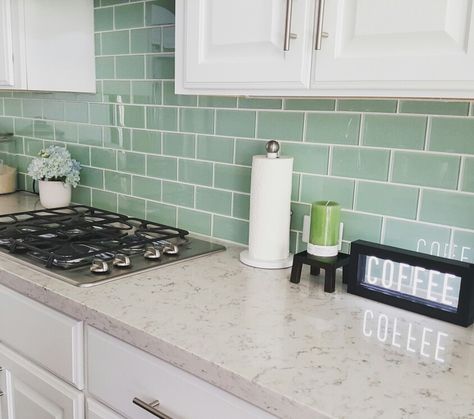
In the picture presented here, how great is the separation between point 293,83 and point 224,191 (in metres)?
0.63

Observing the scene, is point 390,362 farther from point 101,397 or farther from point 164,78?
point 164,78

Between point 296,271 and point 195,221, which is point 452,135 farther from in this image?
point 195,221

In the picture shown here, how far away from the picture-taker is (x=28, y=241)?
1534 millimetres

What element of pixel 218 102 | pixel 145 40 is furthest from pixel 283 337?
pixel 145 40

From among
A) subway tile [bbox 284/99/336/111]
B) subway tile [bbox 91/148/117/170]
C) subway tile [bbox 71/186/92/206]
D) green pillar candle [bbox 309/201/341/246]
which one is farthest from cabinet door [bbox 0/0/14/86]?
green pillar candle [bbox 309/201/341/246]

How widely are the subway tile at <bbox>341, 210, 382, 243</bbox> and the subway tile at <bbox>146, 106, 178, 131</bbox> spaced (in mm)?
704

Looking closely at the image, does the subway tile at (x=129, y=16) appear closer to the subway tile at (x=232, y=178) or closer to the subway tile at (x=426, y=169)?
the subway tile at (x=232, y=178)

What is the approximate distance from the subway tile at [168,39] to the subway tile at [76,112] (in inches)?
19.8

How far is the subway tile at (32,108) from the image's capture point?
2342 millimetres

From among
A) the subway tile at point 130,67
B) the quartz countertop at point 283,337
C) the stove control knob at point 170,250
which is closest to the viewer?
the quartz countertop at point 283,337

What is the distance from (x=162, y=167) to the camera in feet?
6.16

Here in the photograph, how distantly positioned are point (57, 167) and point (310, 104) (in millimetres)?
1104

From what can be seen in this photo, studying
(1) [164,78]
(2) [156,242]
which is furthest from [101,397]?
(1) [164,78]

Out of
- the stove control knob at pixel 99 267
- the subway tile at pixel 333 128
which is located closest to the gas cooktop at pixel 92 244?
the stove control knob at pixel 99 267
